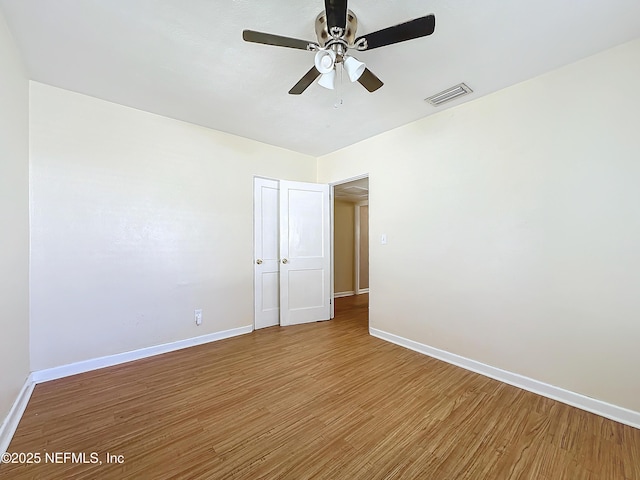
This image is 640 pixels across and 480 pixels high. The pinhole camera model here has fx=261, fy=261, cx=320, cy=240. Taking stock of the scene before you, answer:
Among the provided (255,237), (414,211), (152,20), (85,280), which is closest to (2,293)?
(85,280)

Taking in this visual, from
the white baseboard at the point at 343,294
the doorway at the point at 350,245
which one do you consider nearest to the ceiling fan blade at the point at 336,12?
the doorway at the point at 350,245

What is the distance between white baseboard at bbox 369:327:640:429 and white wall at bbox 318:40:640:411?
54 millimetres

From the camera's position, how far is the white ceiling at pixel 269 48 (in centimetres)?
155

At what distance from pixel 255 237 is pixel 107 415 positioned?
7.55 feet

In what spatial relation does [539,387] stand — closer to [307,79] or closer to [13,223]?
[307,79]

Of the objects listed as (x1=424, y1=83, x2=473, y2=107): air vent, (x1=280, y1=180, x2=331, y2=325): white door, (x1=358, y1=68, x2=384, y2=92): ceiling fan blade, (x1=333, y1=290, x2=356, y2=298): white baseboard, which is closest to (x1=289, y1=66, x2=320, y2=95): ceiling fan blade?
(x1=358, y1=68, x2=384, y2=92): ceiling fan blade

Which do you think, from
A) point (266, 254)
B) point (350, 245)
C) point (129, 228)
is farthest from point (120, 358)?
point (350, 245)

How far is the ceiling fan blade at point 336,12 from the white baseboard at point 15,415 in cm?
295

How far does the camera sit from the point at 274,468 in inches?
55.2

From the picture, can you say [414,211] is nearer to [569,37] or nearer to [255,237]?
[569,37]

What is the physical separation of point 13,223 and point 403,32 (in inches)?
111

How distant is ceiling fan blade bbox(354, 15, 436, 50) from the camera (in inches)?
52.0

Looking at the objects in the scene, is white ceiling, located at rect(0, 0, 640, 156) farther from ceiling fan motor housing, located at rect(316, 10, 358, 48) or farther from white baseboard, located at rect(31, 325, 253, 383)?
white baseboard, located at rect(31, 325, 253, 383)

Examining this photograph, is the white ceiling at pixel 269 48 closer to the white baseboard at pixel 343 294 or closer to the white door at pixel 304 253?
the white door at pixel 304 253
